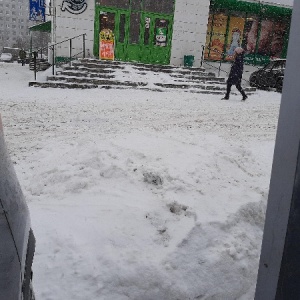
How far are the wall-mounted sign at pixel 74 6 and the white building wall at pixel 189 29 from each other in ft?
15.5

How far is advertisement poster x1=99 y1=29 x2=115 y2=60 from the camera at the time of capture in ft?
49.0

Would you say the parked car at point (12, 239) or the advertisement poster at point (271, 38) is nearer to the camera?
the parked car at point (12, 239)

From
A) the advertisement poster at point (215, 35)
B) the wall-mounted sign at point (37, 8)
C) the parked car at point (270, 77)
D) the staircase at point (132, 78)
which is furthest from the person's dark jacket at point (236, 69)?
the wall-mounted sign at point (37, 8)

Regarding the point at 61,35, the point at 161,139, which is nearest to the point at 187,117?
the point at 161,139

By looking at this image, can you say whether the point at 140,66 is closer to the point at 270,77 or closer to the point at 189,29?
the point at 189,29

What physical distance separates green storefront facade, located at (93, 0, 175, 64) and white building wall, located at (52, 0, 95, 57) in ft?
0.87

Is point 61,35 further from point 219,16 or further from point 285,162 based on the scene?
point 285,162

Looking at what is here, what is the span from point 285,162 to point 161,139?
395cm

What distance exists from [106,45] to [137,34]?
7.30 feet

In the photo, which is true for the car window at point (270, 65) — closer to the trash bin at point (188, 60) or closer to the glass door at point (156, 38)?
the trash bin at point (188, 60)

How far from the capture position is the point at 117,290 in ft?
7.60

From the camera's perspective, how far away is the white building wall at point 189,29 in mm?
16547

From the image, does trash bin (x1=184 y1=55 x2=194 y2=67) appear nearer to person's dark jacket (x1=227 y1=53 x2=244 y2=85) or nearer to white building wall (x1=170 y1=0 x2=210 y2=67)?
white building wall (x1=170 y1=0 x2=210 y2=67)

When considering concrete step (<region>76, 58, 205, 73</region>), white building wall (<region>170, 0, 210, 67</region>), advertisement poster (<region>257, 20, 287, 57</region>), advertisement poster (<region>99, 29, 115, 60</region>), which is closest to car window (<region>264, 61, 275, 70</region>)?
concrete step (<region>76, 58, 205, 73</region>)
